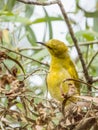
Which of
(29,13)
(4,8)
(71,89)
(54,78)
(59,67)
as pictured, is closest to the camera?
(71,89)

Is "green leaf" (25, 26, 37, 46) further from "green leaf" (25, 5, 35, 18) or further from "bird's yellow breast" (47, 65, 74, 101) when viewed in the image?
"bird's yellow breast" (47, 65, 74, 101)

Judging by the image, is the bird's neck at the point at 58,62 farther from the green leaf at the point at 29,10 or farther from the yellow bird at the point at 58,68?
the green leaf at the point at 29,10

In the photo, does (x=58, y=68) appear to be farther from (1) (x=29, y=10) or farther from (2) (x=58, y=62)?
(1) (x=29, y=10)

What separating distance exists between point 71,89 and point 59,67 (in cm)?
52

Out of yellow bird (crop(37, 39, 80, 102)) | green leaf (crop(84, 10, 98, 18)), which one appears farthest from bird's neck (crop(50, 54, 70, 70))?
green leaf (crop(84, 10, 98, 18))

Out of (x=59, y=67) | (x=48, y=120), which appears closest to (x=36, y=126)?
(x=48, y=120)

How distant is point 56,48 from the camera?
3.42ft

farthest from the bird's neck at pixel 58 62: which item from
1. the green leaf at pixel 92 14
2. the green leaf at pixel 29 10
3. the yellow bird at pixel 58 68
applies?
the green leaf at pixel 29 10

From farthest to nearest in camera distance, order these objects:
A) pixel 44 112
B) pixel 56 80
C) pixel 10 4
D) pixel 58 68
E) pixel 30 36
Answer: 1. pixel 30 36
2. pixel 10 4
3. pixel 58 68
4. pixel 56 80
5. pixel 44 112

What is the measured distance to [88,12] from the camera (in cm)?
135

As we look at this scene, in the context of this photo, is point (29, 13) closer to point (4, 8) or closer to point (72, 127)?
point (4, 8)

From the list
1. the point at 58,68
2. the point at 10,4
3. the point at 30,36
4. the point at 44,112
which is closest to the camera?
the point at 44,112

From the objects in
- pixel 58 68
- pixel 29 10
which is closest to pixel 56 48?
pixel 58 68

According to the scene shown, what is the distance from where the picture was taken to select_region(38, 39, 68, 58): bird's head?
3.28ft
